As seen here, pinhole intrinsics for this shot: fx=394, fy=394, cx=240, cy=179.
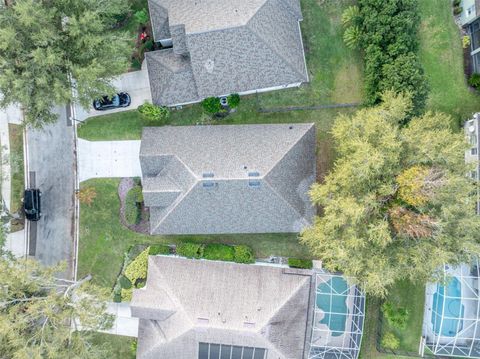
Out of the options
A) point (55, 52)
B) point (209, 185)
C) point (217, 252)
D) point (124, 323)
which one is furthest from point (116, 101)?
point (124, 323)

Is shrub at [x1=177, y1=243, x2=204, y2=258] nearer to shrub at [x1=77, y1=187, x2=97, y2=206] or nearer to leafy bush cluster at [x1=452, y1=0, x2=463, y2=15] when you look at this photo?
shrub at [x1=77, y1=187, x2=97, y2=206]

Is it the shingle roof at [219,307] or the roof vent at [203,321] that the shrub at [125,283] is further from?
the roof vent at [203,321]

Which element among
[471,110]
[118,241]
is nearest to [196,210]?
[118,241]

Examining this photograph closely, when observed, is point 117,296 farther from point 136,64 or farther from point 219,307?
point 136,64

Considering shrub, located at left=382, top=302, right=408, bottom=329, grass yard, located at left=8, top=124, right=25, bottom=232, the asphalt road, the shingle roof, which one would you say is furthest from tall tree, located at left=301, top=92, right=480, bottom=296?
grass yard, located at left=8, top=124, right=25, bottom=232

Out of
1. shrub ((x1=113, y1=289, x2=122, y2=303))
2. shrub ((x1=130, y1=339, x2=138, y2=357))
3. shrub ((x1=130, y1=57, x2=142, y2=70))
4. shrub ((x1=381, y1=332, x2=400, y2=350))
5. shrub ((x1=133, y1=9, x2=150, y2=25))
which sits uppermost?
shrub ((x1=133, y1=9, x2=150, y2=25))

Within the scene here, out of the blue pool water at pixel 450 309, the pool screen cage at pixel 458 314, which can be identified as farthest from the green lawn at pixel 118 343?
the blue pool water at pixel 450 309

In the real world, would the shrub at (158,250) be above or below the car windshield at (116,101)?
below

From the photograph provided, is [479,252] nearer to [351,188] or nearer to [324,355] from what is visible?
[351,188]
